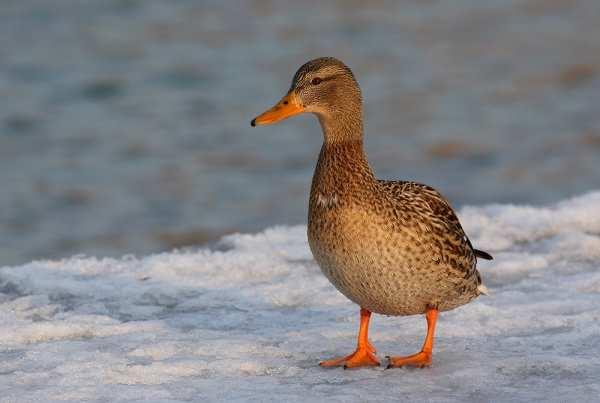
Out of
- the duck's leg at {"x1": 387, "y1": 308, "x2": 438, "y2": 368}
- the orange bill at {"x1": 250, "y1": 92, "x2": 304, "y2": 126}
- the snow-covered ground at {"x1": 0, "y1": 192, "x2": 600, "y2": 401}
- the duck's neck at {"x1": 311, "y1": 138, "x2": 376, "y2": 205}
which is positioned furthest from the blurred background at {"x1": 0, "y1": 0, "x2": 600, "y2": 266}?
the duck's leg at {"x1": 387, "y1": 308, "x2": 438, "y2": 368}

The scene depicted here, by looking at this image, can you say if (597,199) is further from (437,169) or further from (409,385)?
(437,169)

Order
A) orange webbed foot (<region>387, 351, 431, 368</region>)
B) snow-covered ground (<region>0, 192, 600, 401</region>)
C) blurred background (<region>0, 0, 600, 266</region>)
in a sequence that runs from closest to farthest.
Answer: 1. snow-covered ground (<region>0, 192, 600, 401</region>)
2. orange webbed foot (<region>387, 351, 431, 368</region>)
3. blurred background (<region>0, 0, 600, 266</region>)

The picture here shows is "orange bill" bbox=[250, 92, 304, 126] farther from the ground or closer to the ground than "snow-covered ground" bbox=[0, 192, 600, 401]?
farther from the ground

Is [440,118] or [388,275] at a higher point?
[440,118]

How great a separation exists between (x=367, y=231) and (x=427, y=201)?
0.54m

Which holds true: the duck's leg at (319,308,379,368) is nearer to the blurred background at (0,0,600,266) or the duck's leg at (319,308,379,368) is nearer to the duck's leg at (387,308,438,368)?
the duck's leg at (387,308,438,368)

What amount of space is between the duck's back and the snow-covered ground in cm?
33

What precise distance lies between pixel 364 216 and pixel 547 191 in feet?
28.8

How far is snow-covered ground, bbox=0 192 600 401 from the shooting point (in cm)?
519

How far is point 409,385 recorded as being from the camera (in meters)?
5.24

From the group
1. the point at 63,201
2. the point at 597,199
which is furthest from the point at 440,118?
the point at 597,199

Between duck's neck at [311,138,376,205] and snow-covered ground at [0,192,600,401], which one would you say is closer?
snow-covered ground at [0,192,600,401]

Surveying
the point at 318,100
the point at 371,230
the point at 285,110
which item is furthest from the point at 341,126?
the point at 371,230

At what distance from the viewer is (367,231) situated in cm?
Answer: 536
